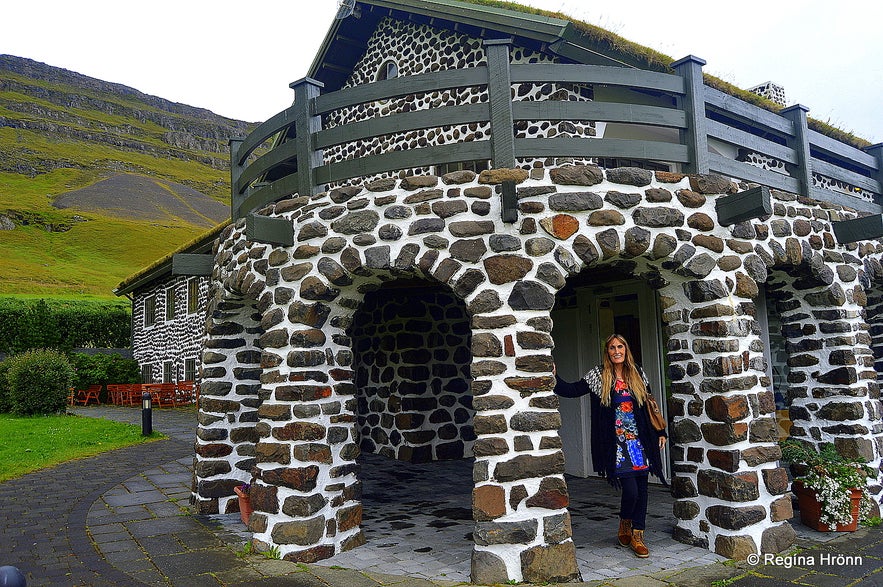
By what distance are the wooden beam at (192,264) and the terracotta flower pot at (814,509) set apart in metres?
6.28

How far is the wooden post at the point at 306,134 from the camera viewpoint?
553 centimetres

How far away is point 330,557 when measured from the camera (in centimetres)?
495

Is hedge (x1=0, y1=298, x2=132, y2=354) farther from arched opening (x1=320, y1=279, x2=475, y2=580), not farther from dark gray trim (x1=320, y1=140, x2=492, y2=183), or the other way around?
dark gray trim (x1=320, y1=140, x2=492, y2=183)

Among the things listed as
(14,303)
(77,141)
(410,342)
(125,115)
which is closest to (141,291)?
(14,303)

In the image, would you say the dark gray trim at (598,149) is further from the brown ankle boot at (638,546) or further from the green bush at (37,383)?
the green bush at (37,383)

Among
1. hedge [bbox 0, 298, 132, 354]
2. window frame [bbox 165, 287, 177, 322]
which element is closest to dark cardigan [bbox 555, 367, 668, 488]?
window frame [bbox 165, 287, 177, 322]

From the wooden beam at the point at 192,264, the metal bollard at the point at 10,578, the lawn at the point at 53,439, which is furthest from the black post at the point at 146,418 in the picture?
the metal bollard at the point at 10,578

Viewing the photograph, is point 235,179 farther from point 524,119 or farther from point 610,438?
point 610,438

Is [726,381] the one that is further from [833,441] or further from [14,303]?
[14,303]

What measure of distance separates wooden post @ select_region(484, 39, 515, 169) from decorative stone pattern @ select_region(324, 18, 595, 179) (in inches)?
76.1

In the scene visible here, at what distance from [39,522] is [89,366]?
17038mm

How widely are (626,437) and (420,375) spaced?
4.84 metres

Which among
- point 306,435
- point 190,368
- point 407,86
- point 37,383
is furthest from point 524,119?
point 190,368

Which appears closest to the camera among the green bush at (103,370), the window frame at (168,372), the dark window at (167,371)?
the window frame at (168,372)
